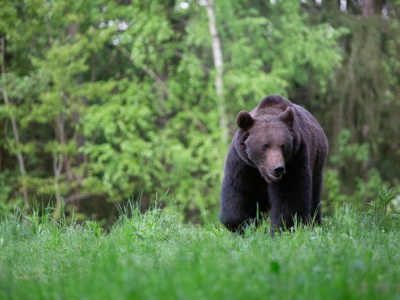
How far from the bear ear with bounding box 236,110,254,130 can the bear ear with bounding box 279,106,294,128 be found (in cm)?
30

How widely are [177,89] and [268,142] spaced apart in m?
13.9

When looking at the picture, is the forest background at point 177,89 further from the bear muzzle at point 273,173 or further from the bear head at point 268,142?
the bear muzzle at point 273,173

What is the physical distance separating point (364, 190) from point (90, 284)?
17.7 m

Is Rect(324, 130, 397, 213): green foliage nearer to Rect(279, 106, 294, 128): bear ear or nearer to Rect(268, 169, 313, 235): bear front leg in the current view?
Rect(268, 169, 313, 235): bear front leg

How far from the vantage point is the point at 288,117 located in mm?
6352

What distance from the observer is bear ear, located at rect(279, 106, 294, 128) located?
6.35m

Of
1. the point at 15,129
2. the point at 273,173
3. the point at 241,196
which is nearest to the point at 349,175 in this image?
the point at 15,129

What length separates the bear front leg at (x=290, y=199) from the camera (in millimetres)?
6355

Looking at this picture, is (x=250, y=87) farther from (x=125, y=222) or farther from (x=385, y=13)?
(x=125, y=222)

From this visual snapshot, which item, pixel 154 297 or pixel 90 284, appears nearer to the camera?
pixel 154 297

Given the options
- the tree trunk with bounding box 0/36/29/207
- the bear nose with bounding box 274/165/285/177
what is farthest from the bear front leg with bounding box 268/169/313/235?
the tree trunk with bounding box 0/36/29/207

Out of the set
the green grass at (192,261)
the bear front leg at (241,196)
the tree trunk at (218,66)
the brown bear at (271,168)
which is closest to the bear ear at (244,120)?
the brown bear at (271,168)

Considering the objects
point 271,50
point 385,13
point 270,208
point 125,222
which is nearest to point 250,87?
point 271,50

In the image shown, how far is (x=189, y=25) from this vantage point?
62.4 ft
